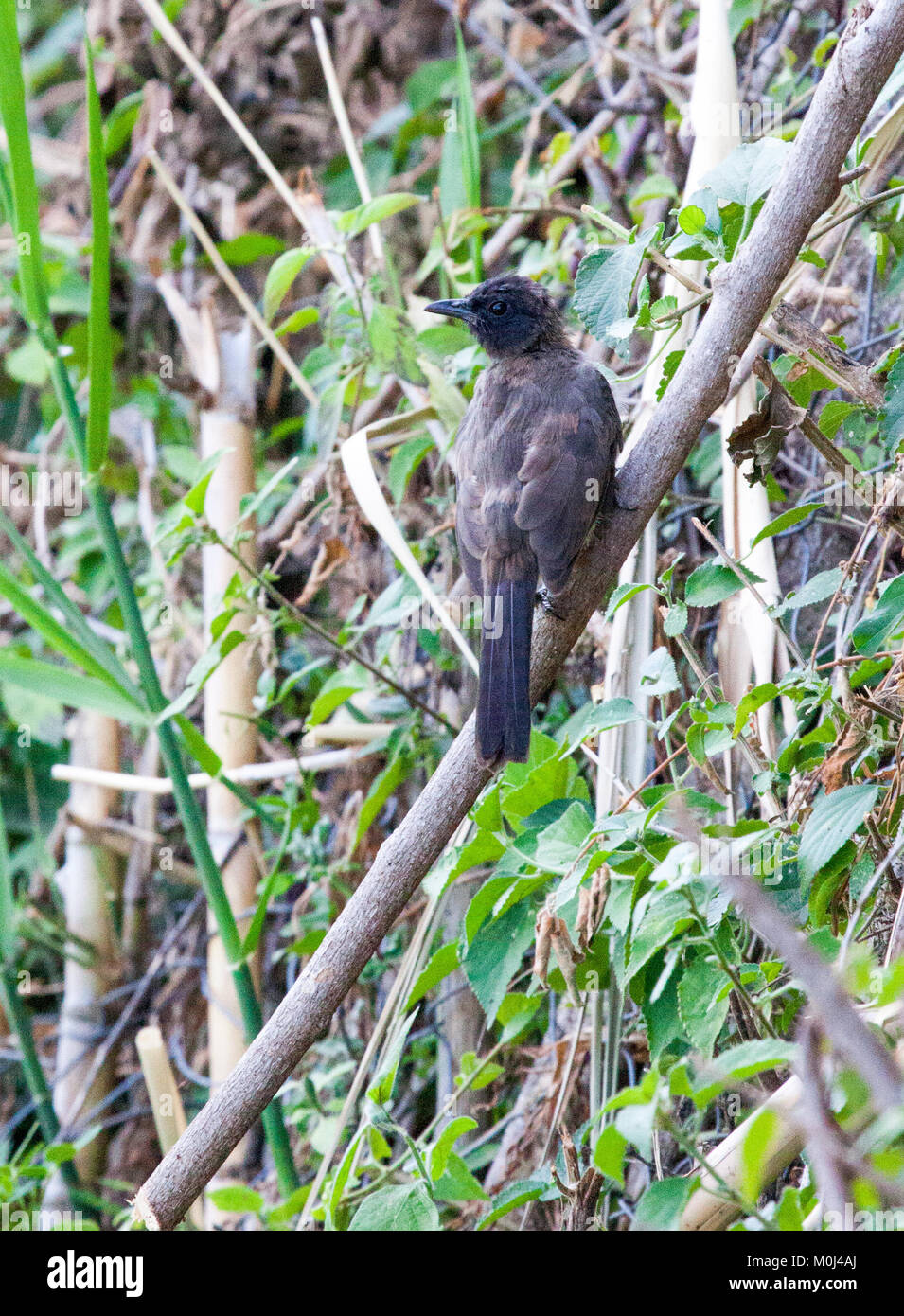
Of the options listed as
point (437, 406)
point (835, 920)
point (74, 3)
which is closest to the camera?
point (835, 920)

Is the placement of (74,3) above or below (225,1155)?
above

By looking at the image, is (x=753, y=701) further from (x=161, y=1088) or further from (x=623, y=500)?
(x=161, y=1088)

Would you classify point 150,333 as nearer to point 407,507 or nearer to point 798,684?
point 407,507

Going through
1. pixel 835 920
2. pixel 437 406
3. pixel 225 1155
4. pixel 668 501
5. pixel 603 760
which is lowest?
pixel 225 1155

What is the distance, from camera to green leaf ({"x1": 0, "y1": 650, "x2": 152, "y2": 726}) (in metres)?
2.63

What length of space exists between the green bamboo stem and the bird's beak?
910 mm

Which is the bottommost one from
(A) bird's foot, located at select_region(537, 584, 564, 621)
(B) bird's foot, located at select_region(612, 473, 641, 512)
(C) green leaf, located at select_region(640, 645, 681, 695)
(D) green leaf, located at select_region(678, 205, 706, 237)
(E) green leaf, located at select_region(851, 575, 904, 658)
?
(C) green leaf, located at select_region(640, 645, 681, 695)

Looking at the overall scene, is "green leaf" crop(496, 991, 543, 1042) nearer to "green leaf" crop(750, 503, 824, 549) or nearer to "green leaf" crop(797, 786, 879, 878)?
"green leaf" crop(797, 786, 879, 878)

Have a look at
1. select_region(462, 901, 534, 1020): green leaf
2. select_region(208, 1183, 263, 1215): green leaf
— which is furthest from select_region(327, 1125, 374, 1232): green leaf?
select_region(208, 1183, 263, 1215): green leaf

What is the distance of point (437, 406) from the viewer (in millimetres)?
3098

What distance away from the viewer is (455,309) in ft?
9.88

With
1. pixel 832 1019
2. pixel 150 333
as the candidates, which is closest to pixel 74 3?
pixel 150 333

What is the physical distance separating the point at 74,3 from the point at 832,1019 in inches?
255

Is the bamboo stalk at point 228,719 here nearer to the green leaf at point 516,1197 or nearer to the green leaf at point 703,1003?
the green leaf at point 516,1197
